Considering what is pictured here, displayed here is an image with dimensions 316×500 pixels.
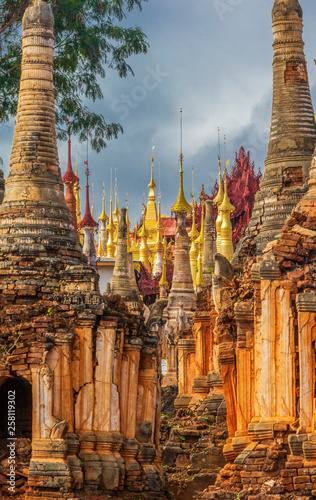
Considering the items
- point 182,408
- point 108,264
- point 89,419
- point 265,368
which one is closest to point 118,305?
point 89,419

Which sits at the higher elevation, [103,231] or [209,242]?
[103,231]

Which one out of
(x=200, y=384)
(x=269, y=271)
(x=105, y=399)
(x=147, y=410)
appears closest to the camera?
(x=269, y=271)

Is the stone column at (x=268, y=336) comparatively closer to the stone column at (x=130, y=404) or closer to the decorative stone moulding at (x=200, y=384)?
the stone column at (x=130, y=404)

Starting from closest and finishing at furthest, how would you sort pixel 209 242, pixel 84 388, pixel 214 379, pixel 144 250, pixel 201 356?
pixel 84 388, pixel 214 379, pixel 201 356, pixel 209 242, pixel 144 250

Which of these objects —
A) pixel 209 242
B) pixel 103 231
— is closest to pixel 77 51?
pixel 209 242

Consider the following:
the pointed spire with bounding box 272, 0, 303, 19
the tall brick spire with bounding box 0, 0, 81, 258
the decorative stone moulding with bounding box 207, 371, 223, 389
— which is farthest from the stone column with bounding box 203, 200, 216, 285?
the tall brick spire with bounding box 0, 0, 81, 258

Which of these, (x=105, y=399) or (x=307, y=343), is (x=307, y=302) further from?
(x=105, y=399)

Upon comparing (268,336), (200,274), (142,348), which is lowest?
(268,336)

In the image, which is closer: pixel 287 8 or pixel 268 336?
pixel 268 336

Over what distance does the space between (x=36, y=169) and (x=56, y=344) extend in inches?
187

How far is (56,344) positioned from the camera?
25.4 metres

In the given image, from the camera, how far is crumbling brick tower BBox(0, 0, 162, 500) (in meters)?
25.2

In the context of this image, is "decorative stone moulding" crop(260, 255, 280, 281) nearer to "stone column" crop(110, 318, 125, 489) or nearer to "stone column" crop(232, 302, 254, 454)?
"stone column" crop(232, 302, 254, 454)

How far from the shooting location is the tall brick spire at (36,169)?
28172 millimetres
